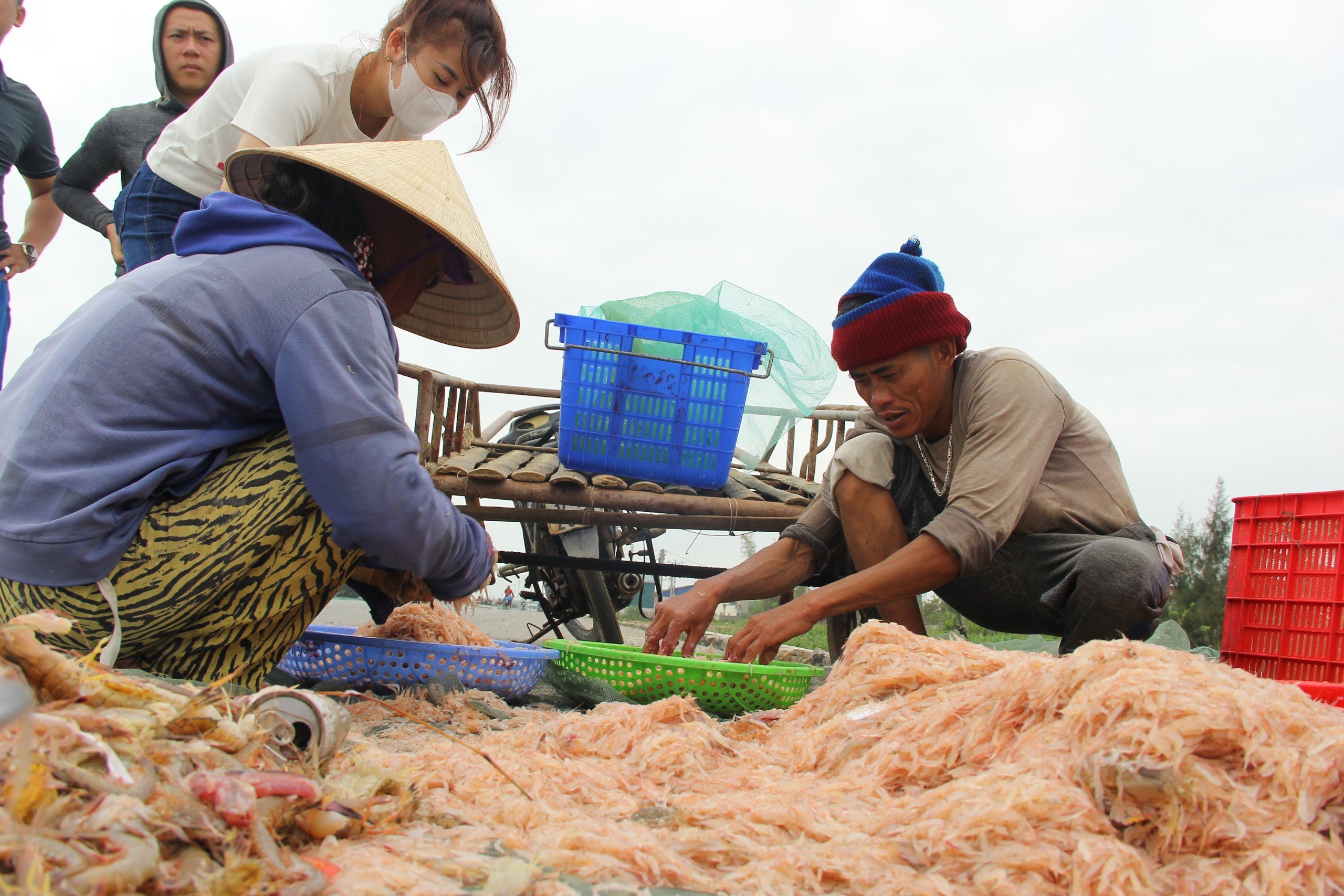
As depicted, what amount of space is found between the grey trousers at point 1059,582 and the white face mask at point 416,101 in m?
1.96

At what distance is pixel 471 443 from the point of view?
470cm

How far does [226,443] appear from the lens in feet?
6.19

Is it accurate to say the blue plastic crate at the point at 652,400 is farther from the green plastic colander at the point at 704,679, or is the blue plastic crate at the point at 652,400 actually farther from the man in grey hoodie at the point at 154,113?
the man in grey hoodie at the point at 154,113

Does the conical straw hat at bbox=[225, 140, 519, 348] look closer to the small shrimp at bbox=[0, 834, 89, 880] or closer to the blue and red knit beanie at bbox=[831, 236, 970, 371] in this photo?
the blue and red knit beanie at bbox=[831, 236, 970, 371]

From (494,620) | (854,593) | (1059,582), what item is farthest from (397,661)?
(494,620)

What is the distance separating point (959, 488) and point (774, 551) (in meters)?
0.81

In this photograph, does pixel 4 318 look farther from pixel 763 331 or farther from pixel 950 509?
pixel 950 509

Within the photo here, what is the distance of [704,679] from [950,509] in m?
0.89

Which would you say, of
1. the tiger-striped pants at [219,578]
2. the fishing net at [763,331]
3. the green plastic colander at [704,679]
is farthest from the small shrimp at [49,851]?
the fishing net at [763,331]

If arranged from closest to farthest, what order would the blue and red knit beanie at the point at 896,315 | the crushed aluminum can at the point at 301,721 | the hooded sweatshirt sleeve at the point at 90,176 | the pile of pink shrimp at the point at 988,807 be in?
1. the pile of pink shrimp at the point at 988,807
2. the crushed aluminum can at the point at 301,721
3. the blue and red knit beanie at the point at 896,315
4. the hooded sweatshirt sleeve at the point at 90,176

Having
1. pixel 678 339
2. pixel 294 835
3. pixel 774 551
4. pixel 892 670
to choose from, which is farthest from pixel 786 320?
pixel 294 835

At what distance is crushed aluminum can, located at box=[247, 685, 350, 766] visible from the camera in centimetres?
118

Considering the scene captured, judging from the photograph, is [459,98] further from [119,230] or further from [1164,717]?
[1164,717]

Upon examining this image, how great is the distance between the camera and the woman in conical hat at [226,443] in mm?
1658
